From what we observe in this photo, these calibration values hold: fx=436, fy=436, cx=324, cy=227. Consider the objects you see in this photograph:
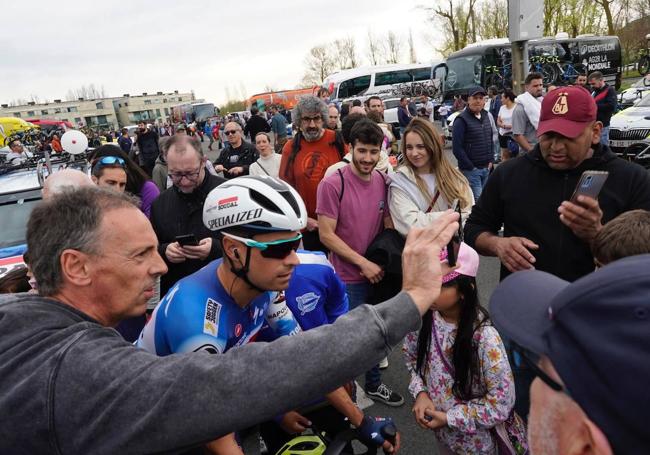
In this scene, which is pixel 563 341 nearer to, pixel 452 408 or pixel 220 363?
pixel 220 363

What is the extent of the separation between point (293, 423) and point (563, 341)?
1.54 meters

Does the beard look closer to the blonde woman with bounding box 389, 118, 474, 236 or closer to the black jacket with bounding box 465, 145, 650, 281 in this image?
the blonde woman with bounding box 389, 118, 474, 236

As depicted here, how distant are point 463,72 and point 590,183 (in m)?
21.5

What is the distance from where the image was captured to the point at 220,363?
0.97m

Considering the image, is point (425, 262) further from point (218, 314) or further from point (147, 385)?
point (218, 314)

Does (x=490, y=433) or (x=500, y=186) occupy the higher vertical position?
(x=500, y=186)

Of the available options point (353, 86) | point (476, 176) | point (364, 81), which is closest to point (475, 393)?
point (476, 176)

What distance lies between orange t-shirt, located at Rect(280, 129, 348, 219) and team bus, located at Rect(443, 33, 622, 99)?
1750 centimetres

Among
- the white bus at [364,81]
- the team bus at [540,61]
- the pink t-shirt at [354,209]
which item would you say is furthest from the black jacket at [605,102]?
the white bus at [364,81]

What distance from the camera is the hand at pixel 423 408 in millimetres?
2023

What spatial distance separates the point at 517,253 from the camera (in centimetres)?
228

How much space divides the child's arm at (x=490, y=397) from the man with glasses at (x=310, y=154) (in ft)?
8.16

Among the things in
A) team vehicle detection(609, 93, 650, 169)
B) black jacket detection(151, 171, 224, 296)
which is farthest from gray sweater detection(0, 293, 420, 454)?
team vehicle detection(609, 93, 650, 169)

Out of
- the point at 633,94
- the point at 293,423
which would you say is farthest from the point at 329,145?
the point at 633,94
